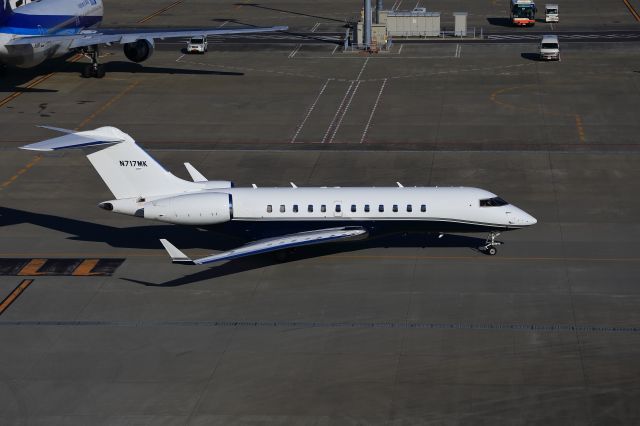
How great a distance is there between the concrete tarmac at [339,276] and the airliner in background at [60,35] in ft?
9.56

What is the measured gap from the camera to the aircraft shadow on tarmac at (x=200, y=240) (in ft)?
150

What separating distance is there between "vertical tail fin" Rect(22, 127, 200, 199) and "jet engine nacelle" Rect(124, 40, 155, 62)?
38852 mm

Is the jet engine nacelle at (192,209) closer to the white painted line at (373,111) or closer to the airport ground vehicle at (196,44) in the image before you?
the white painted line at (373,111)

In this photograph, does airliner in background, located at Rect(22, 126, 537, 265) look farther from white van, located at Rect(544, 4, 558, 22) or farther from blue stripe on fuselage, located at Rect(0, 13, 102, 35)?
white van, located at Rect(544, 4, 558, 22)

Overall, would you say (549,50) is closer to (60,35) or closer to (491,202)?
(60,35)

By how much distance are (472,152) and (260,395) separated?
100 ft

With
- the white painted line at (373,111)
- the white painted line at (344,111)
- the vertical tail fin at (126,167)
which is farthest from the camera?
the white painted line at (344,111)

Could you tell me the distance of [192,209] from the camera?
44.1 meters

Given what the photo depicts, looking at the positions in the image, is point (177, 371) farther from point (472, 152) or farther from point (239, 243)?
point (472, 152)

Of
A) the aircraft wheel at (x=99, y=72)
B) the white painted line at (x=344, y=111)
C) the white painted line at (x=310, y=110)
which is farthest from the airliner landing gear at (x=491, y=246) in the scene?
the aircraft wheel at (x=99, y=72)

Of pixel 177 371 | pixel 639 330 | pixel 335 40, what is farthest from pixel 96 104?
pixel 639 330

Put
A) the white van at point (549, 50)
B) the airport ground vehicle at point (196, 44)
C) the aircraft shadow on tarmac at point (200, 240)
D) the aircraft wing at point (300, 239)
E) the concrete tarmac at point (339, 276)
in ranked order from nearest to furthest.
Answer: the concrete tarmac at point (339, 276) < the aircraft wing at point (300, 239) < the aircraft shadow on tarmac at point (200, 240) < the white van at point (549, 50) < the airport ground vehicle at point (196, 44)

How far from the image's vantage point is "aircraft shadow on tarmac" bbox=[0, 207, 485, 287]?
45844 mm

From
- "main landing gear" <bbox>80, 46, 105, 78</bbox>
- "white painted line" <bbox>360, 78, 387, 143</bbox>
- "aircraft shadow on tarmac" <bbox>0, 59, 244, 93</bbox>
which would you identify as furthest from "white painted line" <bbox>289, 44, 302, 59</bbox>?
"main landing gear" <bbox>80, 46, 105, 78</bbox>
